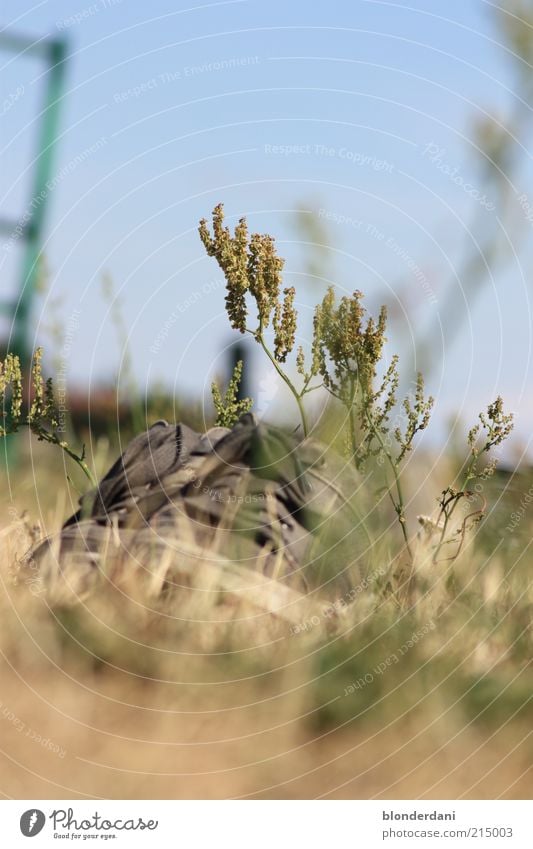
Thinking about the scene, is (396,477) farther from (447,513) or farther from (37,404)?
(37,404)

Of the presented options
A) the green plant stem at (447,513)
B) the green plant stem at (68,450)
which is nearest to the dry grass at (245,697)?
the green plant stem at (447,513)

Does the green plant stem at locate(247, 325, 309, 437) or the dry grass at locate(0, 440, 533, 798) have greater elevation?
the green plant stem at locate(247, 325, 309, 437)

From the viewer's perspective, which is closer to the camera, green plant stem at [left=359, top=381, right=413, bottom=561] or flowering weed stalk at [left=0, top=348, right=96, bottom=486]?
green plant stem at [left=359, top=381, right=413, bottom=561]

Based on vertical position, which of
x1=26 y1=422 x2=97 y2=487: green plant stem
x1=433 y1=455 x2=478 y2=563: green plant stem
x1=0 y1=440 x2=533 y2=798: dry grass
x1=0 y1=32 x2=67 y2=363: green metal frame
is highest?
x1=0 y1=32 x2=67 y2=363: green metal frame

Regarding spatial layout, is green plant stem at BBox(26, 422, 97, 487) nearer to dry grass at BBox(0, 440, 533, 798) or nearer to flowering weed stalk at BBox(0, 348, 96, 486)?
flowering weed stalk at BBox(0, 348, 96, 486)

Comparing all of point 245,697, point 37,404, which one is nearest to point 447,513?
point 245,697

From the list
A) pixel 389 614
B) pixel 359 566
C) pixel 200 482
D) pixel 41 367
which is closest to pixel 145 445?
pixel 200 482

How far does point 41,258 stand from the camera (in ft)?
11.6

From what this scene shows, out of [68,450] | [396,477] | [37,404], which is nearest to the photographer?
[396,477]

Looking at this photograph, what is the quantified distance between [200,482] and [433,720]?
3.42 ft

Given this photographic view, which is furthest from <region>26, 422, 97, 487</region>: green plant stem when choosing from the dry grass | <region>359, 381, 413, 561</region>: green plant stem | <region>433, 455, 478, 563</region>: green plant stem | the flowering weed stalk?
<region>433, 455, 478, 563</region>: green plant stem

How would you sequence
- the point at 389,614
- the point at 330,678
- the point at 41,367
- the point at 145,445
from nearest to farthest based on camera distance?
the point at 330,678
the point at 389,614
the point at 145,445
the point at 41,367

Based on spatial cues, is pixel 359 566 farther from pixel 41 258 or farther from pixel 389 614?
pixel 41 258
